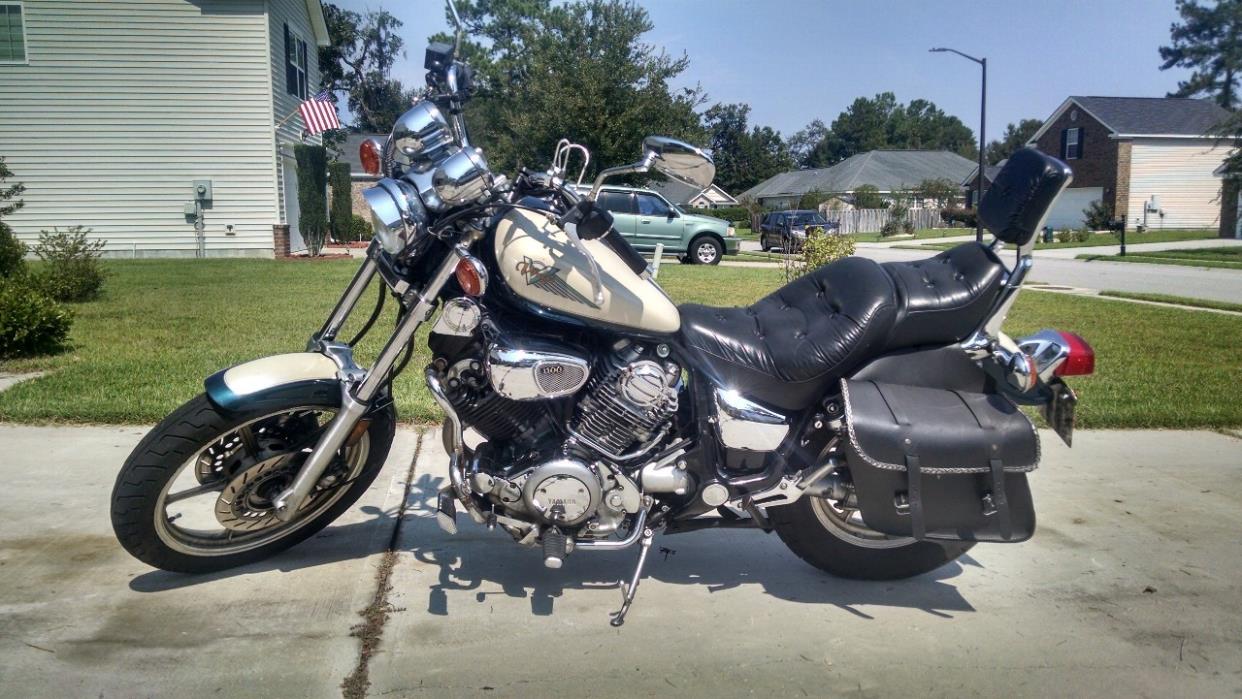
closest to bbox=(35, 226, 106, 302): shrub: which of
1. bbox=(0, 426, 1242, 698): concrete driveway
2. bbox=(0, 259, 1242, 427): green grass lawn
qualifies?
bbox=(0, 259, 1242, 427): green grass lawn

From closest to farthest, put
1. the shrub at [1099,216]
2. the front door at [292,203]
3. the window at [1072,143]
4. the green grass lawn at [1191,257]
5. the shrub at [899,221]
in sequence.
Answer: the green grass lawn at [1191,257] → the front door at [292,203] → the shrub at [1099,216] → the shrub at [899,221] → the window at [1072,143]

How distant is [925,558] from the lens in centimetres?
373

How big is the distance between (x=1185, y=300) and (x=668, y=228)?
10.0 meters

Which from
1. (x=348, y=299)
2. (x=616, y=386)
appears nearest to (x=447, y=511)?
(x=616, y=386)

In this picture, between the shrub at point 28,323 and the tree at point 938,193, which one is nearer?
the shrub at point 28,323

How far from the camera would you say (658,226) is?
2055 cm

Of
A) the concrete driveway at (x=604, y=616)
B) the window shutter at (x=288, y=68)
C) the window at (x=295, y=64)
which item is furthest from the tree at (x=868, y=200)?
the concrete driveway at (x=604, y=616)

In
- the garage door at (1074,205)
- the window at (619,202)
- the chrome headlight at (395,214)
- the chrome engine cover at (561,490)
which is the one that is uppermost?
the garage door at (1074,205)

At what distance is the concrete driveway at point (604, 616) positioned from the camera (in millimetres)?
3023

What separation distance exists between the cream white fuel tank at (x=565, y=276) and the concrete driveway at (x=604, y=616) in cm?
109

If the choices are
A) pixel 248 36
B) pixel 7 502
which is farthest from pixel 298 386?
pixel 248 36

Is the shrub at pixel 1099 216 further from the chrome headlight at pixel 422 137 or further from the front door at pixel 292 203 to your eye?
the chrome headlight at pixel 422 137

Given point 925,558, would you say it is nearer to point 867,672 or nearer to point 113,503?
point 867,672

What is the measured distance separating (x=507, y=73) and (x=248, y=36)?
1496 cm
